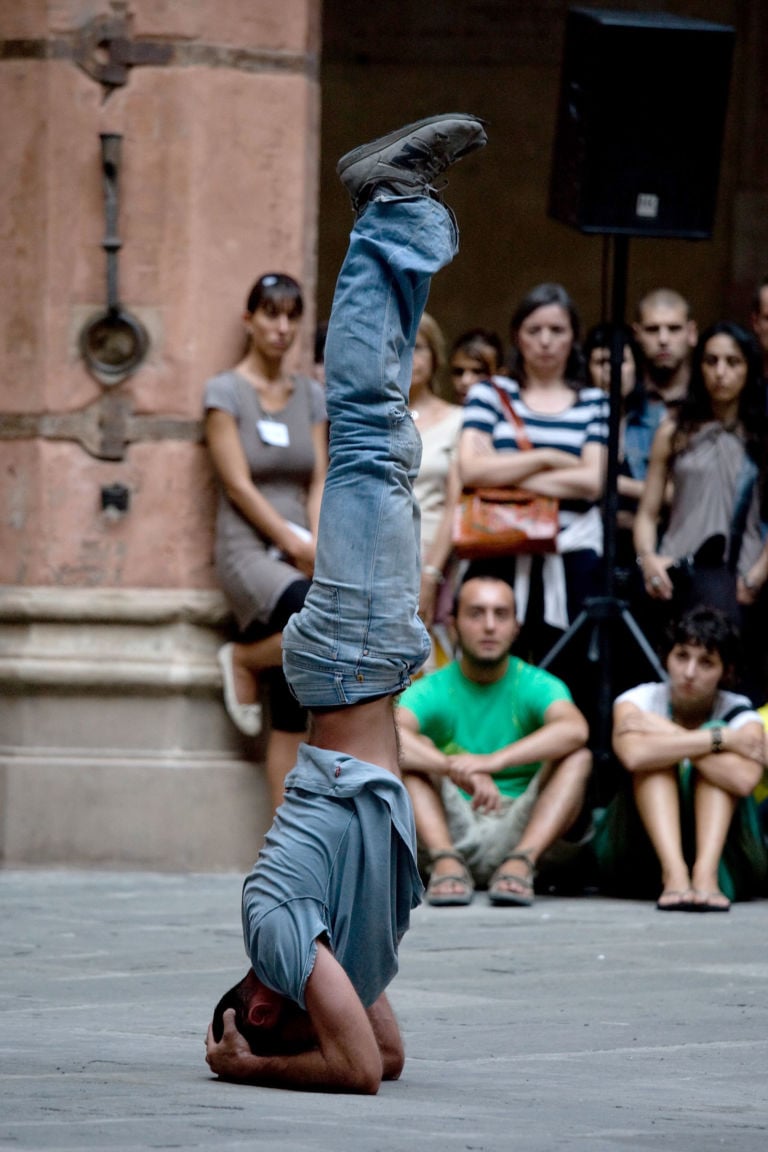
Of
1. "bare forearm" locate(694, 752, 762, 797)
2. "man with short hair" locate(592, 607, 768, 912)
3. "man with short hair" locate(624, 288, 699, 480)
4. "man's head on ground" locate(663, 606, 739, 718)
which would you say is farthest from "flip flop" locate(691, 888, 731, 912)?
"man with short hair" locate(624, 288, 699, 480)

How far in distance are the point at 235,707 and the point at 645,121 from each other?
2492mm

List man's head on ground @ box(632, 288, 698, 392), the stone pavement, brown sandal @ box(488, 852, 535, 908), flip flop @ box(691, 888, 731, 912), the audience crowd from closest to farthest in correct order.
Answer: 1. the stone pavement
2. flip flop @ box(691, 888, 731, 912)
3. brown sandal @ box(488, 852, 535, 908)
4. the audience crowd
5. man's head on ground @ box(632, 288, 698, 392)

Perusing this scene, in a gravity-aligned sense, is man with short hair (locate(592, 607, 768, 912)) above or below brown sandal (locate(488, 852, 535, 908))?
→ above

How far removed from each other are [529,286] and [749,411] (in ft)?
17.0

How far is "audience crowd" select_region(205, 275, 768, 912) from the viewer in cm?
727

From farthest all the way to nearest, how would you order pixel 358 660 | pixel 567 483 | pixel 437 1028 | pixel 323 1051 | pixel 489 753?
pixel 567 483 < pixel 489 753 < pixel 437 1028 < pixel 358 660 < pixel 323 1051

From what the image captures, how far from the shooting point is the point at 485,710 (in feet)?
24.9

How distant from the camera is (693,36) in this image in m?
8.02

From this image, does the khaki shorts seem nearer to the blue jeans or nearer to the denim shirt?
the denim shirt

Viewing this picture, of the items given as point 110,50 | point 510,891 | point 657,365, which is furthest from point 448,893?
point 110,50

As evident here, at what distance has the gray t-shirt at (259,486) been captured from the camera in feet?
25.0

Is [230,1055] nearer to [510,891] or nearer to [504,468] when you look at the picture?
[510,891]

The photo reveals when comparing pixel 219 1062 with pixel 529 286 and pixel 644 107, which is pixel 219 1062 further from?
pixel 529 286

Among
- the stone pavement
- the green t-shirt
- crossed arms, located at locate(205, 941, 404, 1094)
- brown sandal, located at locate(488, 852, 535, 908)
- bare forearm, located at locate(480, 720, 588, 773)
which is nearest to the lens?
the stone pavement
